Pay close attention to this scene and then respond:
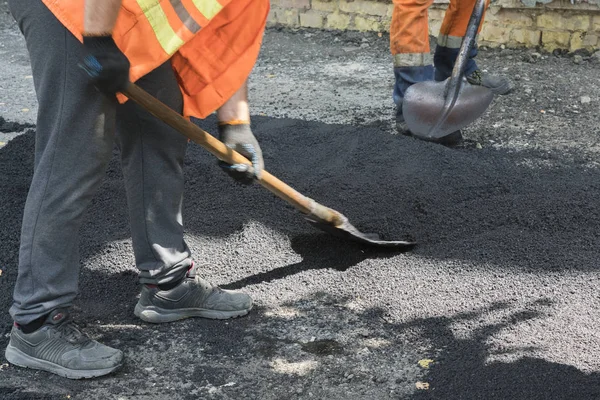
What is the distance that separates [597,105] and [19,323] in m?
3.88

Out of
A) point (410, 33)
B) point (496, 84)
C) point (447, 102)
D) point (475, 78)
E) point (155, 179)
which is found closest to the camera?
point (155, 179)

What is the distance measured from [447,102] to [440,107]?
0.05m

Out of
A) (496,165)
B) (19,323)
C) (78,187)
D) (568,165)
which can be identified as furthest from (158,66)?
(568,165)

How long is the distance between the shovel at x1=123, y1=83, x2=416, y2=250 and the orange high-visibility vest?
0.29 feet

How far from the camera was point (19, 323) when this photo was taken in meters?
2.29

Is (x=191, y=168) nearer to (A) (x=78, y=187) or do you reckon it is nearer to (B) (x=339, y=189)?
(B) (x=339, y=189)

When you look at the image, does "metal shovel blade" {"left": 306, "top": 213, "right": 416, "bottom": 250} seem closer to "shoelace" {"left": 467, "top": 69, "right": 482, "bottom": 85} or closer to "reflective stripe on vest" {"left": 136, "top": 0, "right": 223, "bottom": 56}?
"reflective stripe on vest" {"left": 136, "top": 0, "right": 223, "bottom": 56}

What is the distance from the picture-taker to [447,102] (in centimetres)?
399

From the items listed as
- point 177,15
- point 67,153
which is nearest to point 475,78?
point 177,15

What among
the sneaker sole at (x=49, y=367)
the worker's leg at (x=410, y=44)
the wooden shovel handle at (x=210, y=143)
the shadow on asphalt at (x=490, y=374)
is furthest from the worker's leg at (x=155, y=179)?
the worker's leg at (x=410, y=44)

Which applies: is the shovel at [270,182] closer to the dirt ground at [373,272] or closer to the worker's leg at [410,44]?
the dirt ground at [373,272]

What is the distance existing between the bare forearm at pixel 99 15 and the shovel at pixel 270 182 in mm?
183

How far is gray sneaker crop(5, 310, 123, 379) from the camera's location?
2291 millimetres

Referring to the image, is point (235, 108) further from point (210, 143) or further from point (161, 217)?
point (161, 217)
